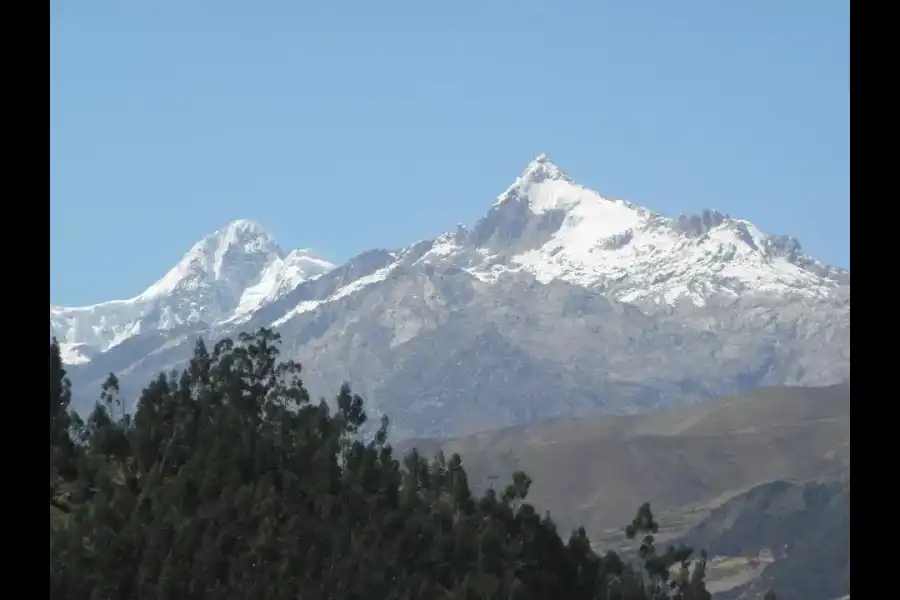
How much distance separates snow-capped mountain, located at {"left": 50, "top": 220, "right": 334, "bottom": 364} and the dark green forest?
3382 cm

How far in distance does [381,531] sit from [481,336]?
3548 inches

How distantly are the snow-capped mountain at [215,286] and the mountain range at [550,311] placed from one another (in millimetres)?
539

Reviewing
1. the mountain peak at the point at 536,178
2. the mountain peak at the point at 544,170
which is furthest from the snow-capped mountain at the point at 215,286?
the mountain peak at the point at 544,170

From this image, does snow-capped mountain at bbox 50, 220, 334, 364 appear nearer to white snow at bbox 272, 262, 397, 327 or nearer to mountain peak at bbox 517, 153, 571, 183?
white snow at bbox 272, 262, 397, 327

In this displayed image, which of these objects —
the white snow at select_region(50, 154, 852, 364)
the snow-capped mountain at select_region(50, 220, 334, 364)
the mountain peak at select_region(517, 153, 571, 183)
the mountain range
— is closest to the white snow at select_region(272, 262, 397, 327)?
the white snow at select_region(50, 154, 852, 364)

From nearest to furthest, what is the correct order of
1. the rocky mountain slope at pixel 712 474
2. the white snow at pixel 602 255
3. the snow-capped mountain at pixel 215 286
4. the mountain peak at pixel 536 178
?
the rocky mountain slope at pixel 712 474 → the snow-capped mountain at pixel 215 286 → the white snow at pixel 602 255 → the mountain peak at pixel 536 178

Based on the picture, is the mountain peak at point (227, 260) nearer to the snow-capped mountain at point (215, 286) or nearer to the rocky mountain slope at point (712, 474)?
the snow-capped mountain at point (215, 286)

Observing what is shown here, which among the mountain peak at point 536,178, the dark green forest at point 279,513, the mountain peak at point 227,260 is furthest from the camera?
the mountain peak at point 536,178

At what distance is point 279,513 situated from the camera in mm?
7504

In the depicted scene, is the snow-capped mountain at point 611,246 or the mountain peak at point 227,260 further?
the snow-capped mountain at point 611,246

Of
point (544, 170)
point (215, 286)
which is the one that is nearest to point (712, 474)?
point (215, 286)

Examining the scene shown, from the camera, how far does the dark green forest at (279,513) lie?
5652 millimetres

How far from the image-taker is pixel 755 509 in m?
40.3

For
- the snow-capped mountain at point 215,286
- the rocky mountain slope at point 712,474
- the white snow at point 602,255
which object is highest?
the white snow at point 602,255
